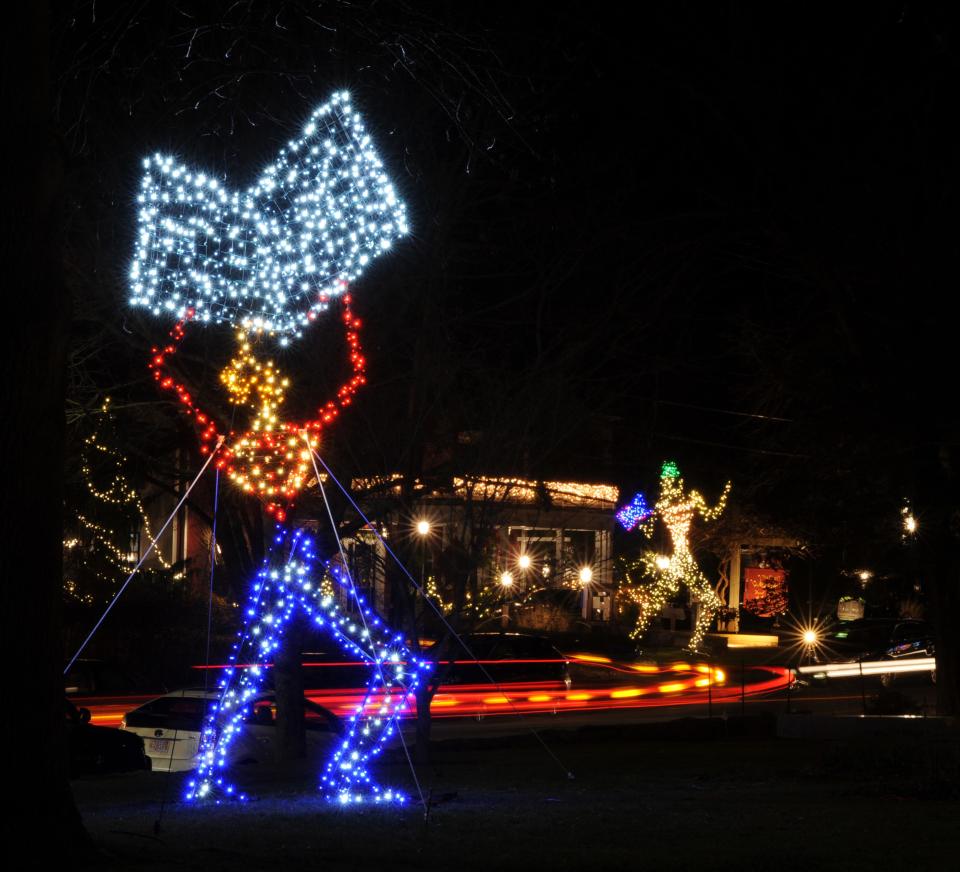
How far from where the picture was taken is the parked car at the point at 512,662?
24.6 meters

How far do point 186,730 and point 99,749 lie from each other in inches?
46.1

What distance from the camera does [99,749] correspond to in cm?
1566

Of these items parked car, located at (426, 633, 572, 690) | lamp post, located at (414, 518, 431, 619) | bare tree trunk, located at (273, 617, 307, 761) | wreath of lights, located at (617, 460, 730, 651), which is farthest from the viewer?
wreath of lights, located at (617, 460, 730, 651)

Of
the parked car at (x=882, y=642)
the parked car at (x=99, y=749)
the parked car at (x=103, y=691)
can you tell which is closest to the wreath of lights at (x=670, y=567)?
the parked car at (x=882, y=642)

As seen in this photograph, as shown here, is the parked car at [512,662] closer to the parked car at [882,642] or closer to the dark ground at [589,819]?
the dark ground at [589,819]

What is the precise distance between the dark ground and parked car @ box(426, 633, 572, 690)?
28.3 ft

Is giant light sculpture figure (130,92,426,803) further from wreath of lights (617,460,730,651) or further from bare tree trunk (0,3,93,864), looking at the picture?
wreath of lights (617,460,730,651)

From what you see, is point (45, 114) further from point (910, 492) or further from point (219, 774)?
point (910, 492)

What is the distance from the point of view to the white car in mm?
16297

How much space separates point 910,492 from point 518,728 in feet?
25.2

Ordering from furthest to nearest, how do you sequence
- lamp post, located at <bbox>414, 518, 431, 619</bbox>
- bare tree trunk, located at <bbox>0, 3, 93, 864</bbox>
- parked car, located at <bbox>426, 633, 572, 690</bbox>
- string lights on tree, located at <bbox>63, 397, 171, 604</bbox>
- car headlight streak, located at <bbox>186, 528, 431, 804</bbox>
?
1. string lights on tree, located at <bbox>63, 397, 171, 604</bbox>
2. parked car, located at <bbox>426, 633, 572, 690</bbox>
3. lamp post, located at <bbox>414, 518, 431, 619</bbox>
4. car headlight streak, located at <bbox>186, 528, 431, 804</bbox>
5. bare tree trunk, located at <bbox>0, 3, 93, 864</bbox>

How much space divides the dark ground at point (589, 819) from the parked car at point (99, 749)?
0.98 meters

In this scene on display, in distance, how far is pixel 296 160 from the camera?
43.2ft

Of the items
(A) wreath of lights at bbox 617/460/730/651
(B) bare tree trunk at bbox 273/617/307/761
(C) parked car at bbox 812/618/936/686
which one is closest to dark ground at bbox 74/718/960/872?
(B) bare tree trunk at bbox 273/617/307/761
